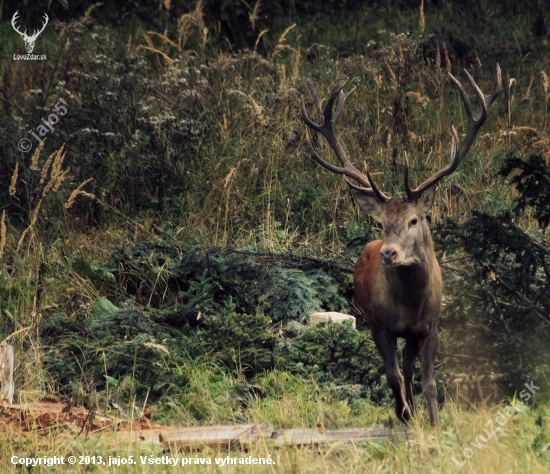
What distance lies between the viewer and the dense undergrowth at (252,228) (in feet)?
23.5

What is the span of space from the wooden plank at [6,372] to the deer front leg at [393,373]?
2408mm

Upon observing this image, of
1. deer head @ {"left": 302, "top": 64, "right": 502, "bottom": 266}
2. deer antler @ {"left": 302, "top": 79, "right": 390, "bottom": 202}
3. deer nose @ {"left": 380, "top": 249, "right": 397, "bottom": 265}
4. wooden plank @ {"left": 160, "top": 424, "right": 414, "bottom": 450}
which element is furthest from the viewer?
deer antler @ {"left": 302, "top": 79, "right": 390, "bottom": 202}

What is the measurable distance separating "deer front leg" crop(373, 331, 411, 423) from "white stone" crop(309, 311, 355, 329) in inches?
57.6

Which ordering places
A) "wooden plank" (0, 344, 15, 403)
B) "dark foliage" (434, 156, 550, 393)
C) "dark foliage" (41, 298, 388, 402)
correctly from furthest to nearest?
"dark foliage" (41, 298, 388, 402), "dark foliage" (434, 156, 550, 393), "wooden plank" (0, 344, 15, 403)

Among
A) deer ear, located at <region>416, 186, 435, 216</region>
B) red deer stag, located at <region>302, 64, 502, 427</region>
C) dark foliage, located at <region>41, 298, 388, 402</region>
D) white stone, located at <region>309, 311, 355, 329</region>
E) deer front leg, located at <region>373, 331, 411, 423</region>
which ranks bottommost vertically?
dark foliage, located at <region>41, 298, 388, 402</region>

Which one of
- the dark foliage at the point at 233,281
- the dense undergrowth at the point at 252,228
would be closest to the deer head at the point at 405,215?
the dense undergrowth at the point at 252,228

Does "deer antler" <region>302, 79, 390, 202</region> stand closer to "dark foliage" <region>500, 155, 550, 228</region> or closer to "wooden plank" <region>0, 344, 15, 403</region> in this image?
"dark foliage" <region>500, 155, 550, 228</region>

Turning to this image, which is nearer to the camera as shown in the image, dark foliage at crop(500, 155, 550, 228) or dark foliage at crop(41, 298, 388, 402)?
dark foliage at crop(500, 155, 550, 228)

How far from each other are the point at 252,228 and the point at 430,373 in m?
3.99

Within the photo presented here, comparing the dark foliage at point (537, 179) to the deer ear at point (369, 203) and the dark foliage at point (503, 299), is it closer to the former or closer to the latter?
the dark foliage at point (503, 299)

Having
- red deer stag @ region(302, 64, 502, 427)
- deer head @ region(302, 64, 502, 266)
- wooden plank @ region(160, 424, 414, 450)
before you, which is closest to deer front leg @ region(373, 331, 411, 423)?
red deer stag @ region(302, 64, 502, 427)

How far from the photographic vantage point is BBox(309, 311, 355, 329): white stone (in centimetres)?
800

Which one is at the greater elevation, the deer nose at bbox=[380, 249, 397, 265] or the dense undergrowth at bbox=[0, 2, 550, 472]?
the deer nose at bbox=[380, 249, 397, 265]

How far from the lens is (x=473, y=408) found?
6.82 m
